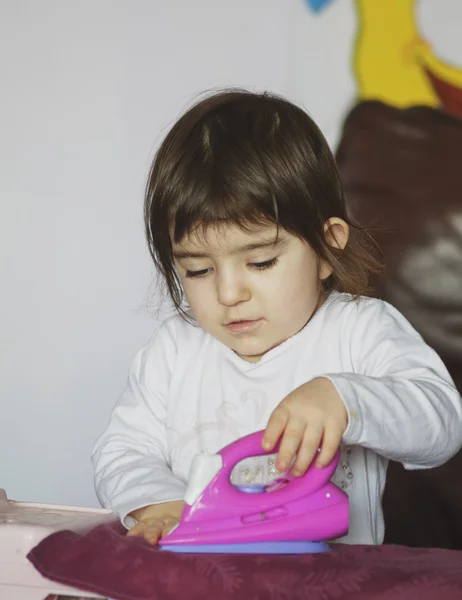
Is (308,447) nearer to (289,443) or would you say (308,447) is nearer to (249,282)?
(289,443)

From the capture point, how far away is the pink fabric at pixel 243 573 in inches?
31.2

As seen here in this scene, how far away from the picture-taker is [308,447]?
91 cm

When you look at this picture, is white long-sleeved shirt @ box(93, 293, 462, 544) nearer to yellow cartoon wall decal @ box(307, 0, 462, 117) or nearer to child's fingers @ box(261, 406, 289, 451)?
child's fingers @ box(261, 406, 289, 451)

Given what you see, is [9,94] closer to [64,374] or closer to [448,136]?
[64,374]

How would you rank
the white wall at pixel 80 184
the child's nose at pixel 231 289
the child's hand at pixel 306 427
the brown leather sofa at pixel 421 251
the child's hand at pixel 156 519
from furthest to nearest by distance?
the white wall at pixel 80 184 < the brown leather sofa at pixel 421 251 < the child's nose at pixel 231 289 < the child's hand at pixel 156 519 < the child's hand at pixel 306 427

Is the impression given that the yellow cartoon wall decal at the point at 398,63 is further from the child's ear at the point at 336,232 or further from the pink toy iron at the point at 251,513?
the pink toy iron at the point at 251,513

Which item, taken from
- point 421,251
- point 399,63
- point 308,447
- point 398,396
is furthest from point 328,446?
point 399,63

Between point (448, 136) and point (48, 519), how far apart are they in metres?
1.03

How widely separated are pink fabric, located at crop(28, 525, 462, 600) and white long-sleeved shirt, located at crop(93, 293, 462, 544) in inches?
10.2

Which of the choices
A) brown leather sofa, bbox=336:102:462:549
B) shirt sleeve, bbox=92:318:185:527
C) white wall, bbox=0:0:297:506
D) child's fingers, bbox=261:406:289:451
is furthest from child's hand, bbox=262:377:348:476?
white wall, bbox=0:0:297:506

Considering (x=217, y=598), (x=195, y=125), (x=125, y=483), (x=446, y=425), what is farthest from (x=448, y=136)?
(x=217, y=598)

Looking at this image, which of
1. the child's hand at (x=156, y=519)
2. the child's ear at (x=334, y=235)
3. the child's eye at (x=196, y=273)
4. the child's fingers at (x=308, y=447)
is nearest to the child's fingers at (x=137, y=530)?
the child's hand at (x=156, y=519)

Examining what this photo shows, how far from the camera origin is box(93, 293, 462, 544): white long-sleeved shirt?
1.18 m

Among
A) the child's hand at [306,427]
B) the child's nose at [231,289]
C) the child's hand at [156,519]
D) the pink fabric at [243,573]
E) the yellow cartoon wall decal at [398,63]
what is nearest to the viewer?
the pink fabric at [243,573]
